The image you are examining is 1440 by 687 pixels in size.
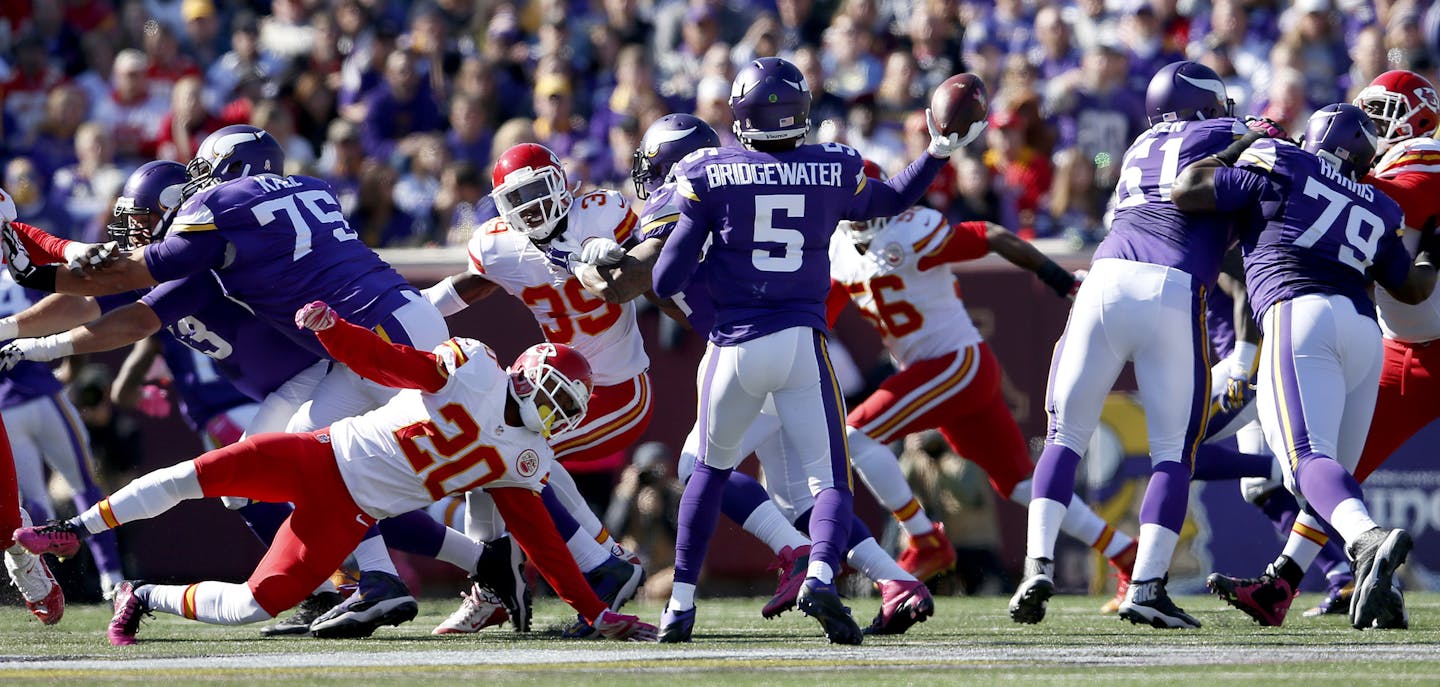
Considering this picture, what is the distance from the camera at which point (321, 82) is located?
42.4ft

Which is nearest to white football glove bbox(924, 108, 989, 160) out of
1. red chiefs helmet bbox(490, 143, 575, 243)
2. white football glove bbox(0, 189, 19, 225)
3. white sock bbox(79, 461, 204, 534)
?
red chiefs helmet bbox(490, 143, 575, 243)

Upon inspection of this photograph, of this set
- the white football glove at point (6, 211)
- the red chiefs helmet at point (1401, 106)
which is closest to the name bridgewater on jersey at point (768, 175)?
the red chiefs helmet at point (1401, 106)

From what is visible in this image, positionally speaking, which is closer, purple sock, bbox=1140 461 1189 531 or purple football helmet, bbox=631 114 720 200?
purple sock, bbox=1140 461 1189 531

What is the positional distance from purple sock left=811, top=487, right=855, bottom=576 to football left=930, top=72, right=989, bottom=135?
1265 millimetres

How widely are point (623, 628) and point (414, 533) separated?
1.06 meters

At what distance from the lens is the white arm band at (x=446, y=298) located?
7488 millimetres

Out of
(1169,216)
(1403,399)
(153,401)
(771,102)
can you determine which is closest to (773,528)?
(771,102)

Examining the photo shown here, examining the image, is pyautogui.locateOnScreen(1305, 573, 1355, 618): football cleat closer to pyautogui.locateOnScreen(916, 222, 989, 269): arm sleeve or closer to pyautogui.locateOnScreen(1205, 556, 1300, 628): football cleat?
pyautogui.locateOnScreen(1205, 556, 1300, 628): football cleat

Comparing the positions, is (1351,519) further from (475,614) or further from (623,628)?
(475,614)

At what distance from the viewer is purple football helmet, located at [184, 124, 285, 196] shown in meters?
7.23

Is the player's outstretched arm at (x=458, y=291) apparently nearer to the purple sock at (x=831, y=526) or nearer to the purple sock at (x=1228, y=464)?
the purple sock at (x=831, y=526)

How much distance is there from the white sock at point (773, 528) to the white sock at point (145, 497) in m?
2.02

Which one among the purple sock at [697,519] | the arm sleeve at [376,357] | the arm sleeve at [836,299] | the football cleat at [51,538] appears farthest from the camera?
the arm sleeve at [836,299]

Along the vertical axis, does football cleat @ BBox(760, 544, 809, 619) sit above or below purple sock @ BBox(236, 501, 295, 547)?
below
